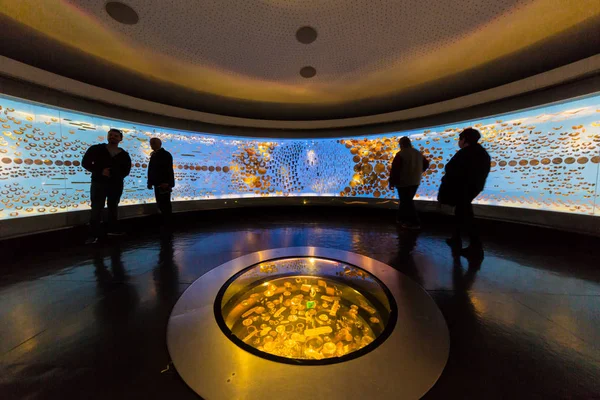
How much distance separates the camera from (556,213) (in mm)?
3336

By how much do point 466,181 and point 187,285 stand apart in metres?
3.35

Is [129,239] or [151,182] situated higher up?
[151,182]

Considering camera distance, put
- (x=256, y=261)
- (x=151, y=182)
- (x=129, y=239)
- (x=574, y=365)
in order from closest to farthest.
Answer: (x=574, y=365) < (x=256, y=261) < (x=129, y=239) < (x=151, y=182)

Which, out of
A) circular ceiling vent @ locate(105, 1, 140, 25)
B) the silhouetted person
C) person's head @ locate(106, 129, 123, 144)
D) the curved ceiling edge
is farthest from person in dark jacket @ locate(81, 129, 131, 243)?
the silhouetted person

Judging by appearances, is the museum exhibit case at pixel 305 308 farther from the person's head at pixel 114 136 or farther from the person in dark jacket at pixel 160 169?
the person's head at pixel 114 136

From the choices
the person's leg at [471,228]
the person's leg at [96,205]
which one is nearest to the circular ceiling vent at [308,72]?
the person's leg at [471,228]

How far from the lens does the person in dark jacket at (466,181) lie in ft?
8.04

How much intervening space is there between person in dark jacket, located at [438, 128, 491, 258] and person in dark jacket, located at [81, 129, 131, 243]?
4744mm

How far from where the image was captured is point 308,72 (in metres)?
3.63

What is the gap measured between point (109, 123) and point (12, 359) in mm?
4388

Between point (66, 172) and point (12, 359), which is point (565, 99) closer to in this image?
point (12, 359)

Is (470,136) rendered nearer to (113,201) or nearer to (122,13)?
(122,13)

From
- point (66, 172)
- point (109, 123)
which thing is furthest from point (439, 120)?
point (66, 172)

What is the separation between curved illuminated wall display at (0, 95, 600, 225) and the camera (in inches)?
121
